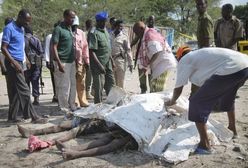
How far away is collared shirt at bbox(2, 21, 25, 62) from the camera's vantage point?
6.38 m

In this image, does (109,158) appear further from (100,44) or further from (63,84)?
(100,44)

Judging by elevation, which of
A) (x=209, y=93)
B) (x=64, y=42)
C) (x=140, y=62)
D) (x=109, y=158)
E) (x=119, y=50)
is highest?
(x=64, y=42)

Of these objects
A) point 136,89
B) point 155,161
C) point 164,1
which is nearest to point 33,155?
point 155,161

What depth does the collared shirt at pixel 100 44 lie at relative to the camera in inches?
289

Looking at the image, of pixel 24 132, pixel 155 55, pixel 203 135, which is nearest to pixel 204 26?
pixel 155 55

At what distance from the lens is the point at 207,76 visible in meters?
4.84

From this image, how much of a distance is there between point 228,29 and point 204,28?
112 centimetres

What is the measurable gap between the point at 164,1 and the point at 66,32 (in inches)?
1593

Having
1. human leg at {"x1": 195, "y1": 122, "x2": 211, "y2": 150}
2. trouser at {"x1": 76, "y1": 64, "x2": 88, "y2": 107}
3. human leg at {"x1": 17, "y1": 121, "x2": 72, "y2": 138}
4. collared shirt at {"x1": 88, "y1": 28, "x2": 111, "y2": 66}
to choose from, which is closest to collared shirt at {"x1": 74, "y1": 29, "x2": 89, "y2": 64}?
trouser at {"x1": 76, "y1": 64, "x2": 88, "y2": 107}

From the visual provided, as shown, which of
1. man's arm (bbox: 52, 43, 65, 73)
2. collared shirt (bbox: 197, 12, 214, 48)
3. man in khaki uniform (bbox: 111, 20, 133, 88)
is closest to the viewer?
man's arm (bbox: 52, 43, 65, 73)

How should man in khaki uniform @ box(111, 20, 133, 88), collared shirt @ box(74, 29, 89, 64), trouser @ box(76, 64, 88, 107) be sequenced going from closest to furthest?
collared shirt @ box(74, 29, 89, 64)
trouser @ box(76, 64, 88, 107)
man in khaki uniform @ box(111, 20, 133, 88)

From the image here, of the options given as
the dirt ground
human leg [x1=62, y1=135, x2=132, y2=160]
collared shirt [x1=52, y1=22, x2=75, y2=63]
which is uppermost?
collared shirt [x1=52, y1=22, x2=75, y2=63]

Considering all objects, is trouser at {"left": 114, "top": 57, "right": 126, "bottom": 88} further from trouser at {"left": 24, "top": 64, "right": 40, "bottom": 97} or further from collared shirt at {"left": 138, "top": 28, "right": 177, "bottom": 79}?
collared shirt at {"left": 138, "top": 28, "right": 177, "bottom": 79}

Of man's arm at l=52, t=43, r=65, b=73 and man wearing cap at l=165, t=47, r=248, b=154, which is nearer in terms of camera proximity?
man wearing cap at l=165, t=47, r=248, b=154
